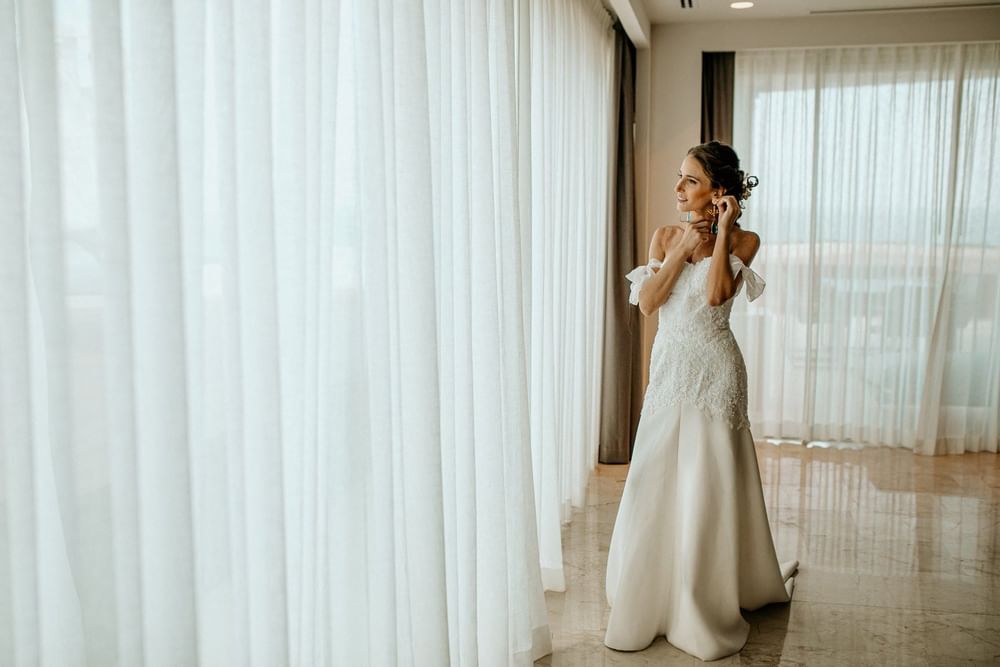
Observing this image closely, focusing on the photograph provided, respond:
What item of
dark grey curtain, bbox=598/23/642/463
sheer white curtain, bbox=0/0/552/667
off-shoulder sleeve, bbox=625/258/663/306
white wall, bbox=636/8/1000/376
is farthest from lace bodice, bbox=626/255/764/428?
white wall, bbox=636/8/1000/376

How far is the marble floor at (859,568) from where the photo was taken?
3.26m

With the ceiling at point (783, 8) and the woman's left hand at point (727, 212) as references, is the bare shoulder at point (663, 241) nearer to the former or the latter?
the woman's left hand at point (727, 212)

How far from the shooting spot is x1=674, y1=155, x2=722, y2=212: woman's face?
345cm

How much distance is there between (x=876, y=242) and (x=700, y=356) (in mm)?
4145

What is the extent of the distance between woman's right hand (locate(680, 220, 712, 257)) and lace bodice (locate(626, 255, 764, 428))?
3.0 inches

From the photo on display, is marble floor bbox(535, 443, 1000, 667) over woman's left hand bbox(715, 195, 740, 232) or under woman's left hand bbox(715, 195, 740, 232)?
under

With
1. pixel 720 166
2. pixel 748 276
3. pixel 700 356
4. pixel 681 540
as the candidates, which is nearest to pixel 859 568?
pixel 681 540

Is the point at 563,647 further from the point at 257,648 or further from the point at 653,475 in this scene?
the point at 257,648

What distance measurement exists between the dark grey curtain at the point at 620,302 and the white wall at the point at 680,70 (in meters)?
0.41

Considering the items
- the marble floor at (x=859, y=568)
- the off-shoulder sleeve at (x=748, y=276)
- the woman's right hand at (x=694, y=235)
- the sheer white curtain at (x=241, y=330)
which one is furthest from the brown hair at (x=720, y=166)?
the marble floor at (x=859, y=568)

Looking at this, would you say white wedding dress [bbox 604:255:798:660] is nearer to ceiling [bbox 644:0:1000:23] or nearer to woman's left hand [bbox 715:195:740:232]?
woman's left hand [bbox 715:195:740:232]

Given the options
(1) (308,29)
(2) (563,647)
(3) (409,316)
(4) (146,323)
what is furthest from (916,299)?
(4) (146,323)

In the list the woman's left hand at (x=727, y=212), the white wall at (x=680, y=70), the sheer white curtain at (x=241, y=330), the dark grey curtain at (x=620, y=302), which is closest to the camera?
the sheer white curtain at (x=241, y=330)

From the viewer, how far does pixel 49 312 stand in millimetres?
1192
